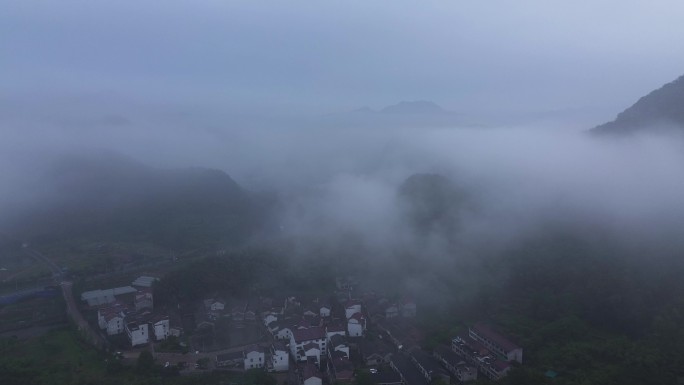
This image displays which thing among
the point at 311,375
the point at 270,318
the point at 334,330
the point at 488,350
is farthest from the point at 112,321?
the point at 488,350

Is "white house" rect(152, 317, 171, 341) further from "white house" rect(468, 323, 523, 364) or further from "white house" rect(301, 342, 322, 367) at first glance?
"white house" rect(468, 323, 523, 364)

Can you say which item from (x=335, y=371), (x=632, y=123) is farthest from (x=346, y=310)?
(x=632, y=123)

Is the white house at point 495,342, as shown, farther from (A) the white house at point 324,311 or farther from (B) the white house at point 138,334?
(B) the white house at point 138,334

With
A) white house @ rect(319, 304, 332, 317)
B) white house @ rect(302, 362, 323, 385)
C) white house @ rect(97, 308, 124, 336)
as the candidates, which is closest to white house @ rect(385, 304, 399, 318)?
white house @ rect(319, 304, 332, 317)

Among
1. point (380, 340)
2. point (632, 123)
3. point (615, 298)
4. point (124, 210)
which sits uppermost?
point (632, 123)

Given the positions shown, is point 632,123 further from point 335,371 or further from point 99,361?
point 99,361

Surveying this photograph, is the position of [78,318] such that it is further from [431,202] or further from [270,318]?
[431,202]

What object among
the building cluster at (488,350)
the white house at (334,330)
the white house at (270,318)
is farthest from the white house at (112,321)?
the building cluster at (488,350)
